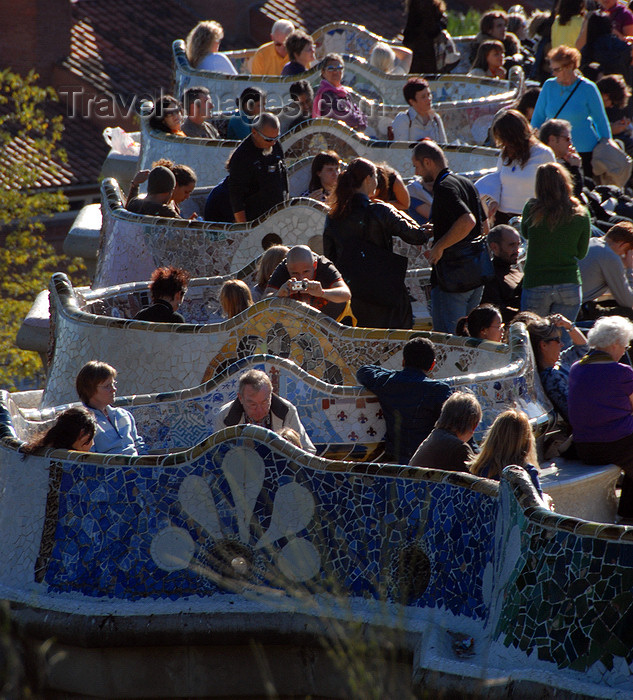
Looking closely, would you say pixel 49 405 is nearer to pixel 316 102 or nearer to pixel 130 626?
pixel 130 626

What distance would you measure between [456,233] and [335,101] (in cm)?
453

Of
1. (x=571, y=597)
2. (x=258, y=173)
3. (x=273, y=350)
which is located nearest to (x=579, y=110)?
(x=258, y=173)

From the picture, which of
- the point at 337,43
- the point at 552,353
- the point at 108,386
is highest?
the point at 337,43

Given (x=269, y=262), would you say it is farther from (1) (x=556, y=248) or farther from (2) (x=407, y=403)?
(2) (x=407, y=403)

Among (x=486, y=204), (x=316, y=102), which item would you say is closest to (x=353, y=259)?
(x=486, y=204)

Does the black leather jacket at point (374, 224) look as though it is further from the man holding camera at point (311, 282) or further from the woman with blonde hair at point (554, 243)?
the woman with blonde hair at point (554, 243)

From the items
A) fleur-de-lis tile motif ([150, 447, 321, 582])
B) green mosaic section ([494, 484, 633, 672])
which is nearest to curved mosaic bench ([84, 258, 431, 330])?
fleur-de-lis tile motif ([150, 447, 321, 582])

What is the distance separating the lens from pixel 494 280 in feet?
28.1

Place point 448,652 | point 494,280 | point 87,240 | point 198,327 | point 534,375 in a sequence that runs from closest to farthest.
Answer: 1. point 448,652
2. point 534,375
3. point 198,327
4. point 494,280
5. point 87,240

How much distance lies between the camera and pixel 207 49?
1423 centimetres

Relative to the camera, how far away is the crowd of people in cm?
646

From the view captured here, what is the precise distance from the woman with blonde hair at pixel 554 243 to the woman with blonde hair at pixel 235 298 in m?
1.59

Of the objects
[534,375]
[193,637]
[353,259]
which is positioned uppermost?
[353,259]

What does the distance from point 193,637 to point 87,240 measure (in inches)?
395
